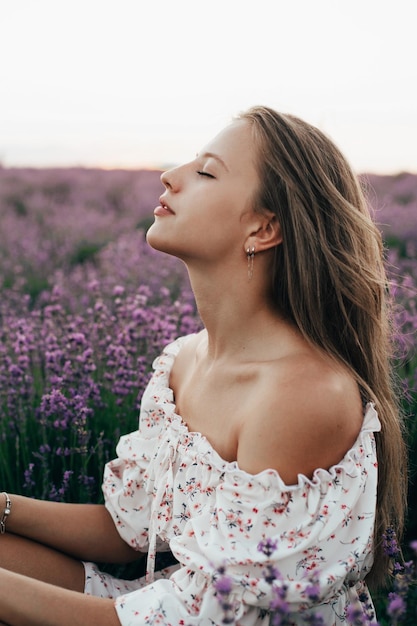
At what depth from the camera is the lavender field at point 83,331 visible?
2.93 meters

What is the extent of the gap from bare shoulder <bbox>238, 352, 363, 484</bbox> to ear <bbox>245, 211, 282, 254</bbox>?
1.01 feet

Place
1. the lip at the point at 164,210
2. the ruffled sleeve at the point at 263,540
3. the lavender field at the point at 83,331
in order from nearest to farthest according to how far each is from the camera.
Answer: the ruffled sleeve at the point at 263,540 < the lip at the point at 164,210 < the lavender field at the point at 83,331

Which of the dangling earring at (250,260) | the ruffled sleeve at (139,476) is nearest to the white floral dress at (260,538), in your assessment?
the ruffled sleeve at (139,476)

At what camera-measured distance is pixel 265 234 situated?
6.73 feet

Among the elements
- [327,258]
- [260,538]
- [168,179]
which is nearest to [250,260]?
[327,258]

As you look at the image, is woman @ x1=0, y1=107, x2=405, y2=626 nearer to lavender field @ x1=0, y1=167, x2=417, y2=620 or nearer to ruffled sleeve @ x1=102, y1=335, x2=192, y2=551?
ruffled sleeve @ x1=102, y1=335, x2=192, y2=551

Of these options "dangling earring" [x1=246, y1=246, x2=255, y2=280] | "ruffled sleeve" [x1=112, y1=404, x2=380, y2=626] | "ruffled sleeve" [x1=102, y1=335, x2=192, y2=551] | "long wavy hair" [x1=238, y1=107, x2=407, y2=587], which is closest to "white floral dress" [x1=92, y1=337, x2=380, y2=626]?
"ruffled sleeve" [x1=112, y1=404, x2=380, y2=626]

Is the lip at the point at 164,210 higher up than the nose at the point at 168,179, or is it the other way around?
the nose at the point at 168,179

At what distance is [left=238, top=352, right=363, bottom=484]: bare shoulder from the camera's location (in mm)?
1827

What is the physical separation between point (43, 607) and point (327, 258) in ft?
3.47

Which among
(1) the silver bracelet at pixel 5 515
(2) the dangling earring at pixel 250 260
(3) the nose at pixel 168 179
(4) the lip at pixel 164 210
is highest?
(3) the nose at pixel 168 179

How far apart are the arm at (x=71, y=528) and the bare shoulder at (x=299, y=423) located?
0.78 metres

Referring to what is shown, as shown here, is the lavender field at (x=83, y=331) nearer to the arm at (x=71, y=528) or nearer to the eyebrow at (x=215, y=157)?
the arm at (x=71, y=528)

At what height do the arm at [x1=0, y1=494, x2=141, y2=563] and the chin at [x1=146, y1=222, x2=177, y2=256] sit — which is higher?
the chin at [x1=146, y1=222, x2=177, y2=256]
